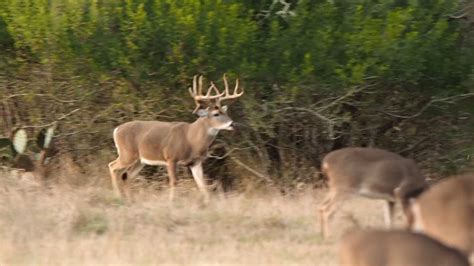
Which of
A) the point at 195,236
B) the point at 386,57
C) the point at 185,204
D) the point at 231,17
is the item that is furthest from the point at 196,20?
the point at 195,236

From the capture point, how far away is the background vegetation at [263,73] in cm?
1716

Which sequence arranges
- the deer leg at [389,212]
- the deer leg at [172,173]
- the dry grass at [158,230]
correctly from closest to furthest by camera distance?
the dry grass at [158,230]
the deer leg at [389,212]
the deer leg at [172,173]

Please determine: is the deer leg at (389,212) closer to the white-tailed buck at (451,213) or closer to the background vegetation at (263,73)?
the white-tailed buck at (451,213)

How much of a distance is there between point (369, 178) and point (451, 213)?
8.54ft

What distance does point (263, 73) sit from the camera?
57.0ft

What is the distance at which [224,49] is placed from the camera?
17156 millimetres

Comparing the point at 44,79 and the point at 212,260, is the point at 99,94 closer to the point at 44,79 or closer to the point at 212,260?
the point at 44,79

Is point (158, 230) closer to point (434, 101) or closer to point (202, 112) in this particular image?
point (202, 112)

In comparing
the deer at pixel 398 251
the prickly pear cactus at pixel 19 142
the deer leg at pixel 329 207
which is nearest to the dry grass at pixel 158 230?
the deer leg at pixel 329 207

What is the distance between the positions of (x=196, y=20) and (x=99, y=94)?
276cm

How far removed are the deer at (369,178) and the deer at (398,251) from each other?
315 centimetres

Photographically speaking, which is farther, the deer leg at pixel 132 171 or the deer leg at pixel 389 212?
the deer leg at pixel 132 171

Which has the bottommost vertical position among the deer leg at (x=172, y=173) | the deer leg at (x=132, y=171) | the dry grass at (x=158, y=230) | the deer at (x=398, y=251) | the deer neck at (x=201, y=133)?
the deer leg at (x=132, y=171)

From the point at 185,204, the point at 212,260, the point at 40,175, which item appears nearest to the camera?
the point at 212,260
